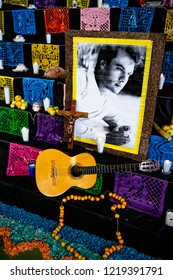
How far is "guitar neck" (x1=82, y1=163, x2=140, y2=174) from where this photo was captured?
1811 millimetres

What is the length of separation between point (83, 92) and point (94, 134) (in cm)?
40

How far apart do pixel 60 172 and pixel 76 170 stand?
146mm

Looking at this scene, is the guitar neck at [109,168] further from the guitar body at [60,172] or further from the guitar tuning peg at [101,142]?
the guitar tuning peg at [101,142]

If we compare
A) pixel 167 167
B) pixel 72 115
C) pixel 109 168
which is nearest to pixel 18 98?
pixel 72 115

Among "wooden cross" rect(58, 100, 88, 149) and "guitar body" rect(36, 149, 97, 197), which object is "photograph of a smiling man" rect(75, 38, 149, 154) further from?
"guitar body" rect(36, 149, 97, 197)

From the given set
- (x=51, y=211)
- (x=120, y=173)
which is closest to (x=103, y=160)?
(x=120, y=173)

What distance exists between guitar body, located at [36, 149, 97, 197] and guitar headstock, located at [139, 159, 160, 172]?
43cm

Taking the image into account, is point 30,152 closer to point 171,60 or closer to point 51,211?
point 51,211

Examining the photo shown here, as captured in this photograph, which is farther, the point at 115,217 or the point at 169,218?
the point at 115,217

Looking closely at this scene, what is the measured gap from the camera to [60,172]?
2.11 m

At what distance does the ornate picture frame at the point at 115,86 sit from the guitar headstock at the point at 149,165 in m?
0.19

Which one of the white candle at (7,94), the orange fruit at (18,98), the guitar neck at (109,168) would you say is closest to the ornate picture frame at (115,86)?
the guitar neck at (109,168)

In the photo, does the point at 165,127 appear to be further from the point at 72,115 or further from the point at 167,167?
the point at 72,115
